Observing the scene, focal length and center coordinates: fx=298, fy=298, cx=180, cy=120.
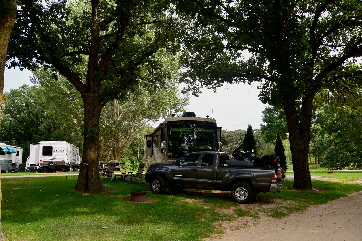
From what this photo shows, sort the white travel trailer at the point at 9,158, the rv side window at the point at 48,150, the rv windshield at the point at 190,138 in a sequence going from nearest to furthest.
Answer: the rv windshield at the point at 190,138 → the rv side window at the point at 48,150 → the white travel trailer at the point at 9,158

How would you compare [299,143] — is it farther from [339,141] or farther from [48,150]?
[339,141]

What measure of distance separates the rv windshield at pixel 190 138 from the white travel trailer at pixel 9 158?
2088cm

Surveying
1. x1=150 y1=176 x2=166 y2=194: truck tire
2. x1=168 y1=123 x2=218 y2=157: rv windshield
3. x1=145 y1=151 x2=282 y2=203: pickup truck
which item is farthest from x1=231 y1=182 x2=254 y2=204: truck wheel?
x1=168 y1=123 x2=218 y2=157: rv windshield

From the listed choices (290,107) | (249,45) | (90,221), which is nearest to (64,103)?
(249,45)

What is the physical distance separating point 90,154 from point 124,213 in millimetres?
4674

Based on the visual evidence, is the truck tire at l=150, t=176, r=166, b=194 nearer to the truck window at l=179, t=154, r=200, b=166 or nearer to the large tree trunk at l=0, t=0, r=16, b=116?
A: the truck window at l=179, t=154, r=200, b=166

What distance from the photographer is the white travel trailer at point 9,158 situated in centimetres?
2879

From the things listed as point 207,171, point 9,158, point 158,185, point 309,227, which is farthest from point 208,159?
point 9,158

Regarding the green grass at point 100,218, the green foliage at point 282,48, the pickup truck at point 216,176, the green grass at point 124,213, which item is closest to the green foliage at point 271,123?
the green foliage at point 282,48

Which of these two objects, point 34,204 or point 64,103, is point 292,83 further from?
point 64,103

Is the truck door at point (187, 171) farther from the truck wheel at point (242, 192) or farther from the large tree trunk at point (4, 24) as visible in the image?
the large tree trunk at point (4, 24)

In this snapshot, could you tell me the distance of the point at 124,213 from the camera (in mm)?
8719

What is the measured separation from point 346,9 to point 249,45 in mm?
5030

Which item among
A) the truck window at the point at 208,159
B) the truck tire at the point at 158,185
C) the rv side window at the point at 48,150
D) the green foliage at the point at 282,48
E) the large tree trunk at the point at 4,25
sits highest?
the green foliage at the point at 282,48
